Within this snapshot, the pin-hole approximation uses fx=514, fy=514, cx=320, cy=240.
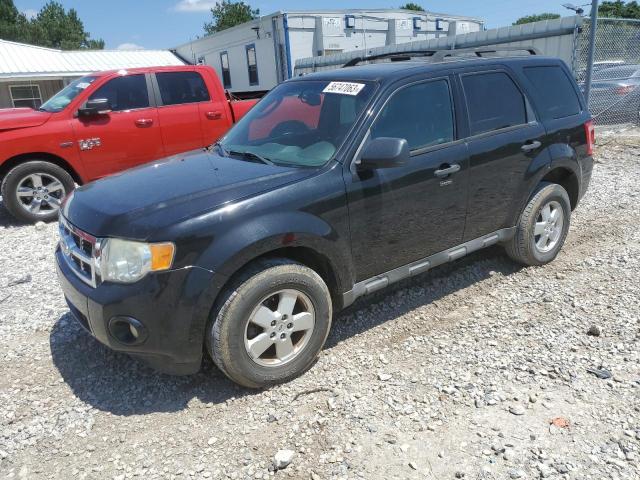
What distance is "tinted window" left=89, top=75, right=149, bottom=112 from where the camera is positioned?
23.3ft

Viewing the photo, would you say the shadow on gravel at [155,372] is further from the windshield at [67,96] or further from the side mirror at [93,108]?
the windshield at [67,96]

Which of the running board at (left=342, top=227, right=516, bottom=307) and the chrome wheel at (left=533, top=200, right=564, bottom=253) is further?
the chrome wheel at (left=533, top=200, right=564, bottom=253)

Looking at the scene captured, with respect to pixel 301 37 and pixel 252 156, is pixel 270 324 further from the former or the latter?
pixel 301 37

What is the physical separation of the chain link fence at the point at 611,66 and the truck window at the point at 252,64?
1430cm

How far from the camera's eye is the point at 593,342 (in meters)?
3.50

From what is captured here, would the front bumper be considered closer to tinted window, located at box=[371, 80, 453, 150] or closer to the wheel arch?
tinted window, located at box=[371, 80, 453, 150]

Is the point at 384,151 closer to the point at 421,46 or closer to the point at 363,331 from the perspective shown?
the point at 363,331

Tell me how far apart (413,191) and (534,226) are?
1.60 metres

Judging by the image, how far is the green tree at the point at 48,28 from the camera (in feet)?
198

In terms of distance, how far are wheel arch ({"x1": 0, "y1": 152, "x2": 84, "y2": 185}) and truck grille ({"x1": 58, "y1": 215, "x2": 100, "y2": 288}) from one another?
401 centimetres

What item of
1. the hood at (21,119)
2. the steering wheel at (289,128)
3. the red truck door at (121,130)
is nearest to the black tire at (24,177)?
the red truck door at (121,130)

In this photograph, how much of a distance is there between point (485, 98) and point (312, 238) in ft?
6.46

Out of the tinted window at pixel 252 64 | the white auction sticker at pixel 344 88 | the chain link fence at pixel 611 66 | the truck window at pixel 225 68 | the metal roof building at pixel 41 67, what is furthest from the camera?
the truck window at pixel 225 68

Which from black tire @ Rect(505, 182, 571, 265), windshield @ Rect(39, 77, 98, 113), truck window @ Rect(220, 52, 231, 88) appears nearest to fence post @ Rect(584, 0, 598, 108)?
black tire @ Rect(505, 182, 571, 265)
